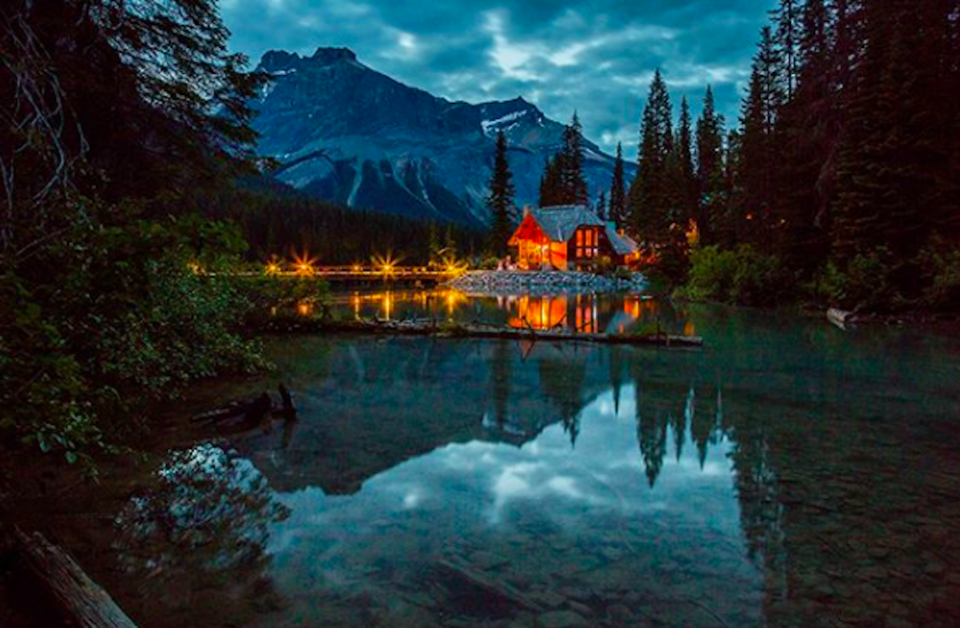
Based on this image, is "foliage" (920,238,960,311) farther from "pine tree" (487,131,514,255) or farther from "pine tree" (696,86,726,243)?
"pine tree" (487,131,514,255)

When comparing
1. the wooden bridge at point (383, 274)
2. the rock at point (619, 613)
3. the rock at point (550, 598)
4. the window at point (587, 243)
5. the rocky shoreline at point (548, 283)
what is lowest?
the rock at point (619, 613)

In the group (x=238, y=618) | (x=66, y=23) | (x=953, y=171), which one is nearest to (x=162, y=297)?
(x=66, y=23)

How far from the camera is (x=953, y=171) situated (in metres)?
28.3

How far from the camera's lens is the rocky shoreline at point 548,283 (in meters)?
58.9

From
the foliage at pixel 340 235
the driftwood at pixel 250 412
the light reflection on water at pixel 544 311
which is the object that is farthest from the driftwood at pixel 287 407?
the foliage at pixel 340 235

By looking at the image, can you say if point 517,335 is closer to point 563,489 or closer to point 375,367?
point 375,367

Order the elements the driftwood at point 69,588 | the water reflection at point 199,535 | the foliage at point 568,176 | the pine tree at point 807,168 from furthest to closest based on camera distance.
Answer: the foliage at point 568,176 → the pine tree at point 807,168 → the water reflection at point 199,535 → the driftwood at point 69,588

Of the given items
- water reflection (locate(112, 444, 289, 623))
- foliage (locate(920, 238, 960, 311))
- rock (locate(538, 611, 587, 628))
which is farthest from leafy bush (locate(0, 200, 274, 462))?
foliage (locate(920, 238, 960, 311))

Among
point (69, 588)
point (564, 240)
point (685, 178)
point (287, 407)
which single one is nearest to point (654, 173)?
point (685, 178)

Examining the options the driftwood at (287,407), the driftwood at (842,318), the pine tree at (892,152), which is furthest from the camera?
the pine tree at (892,152)

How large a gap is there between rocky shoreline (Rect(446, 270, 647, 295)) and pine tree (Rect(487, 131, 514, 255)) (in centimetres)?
1387

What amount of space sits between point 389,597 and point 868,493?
21.0 feet

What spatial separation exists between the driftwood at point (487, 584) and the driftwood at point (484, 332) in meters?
17.2

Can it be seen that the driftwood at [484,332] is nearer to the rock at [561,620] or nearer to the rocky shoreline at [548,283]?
the rock at [561,620]
